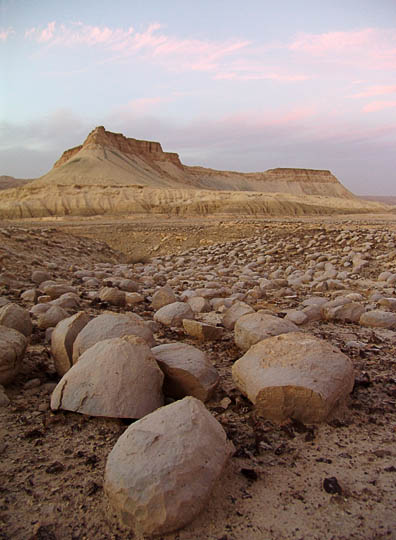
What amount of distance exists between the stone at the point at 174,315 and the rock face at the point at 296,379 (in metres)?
1.32

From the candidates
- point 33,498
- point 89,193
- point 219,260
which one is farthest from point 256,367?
point 89,193

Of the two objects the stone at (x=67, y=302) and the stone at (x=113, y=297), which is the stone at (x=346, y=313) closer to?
the stone at (x=113, y=297)

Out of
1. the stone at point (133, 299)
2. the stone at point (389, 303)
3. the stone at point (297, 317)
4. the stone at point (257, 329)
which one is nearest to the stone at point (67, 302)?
the stone at point (133, 299)

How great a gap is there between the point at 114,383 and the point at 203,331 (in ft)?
4.27

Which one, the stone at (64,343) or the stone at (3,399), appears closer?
the stone at (3,399)

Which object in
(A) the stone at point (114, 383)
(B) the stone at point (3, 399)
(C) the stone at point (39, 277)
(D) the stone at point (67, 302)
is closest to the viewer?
(A) the stone at point (114, 383)

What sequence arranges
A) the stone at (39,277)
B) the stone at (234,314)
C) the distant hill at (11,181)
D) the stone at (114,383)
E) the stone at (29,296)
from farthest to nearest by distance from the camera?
1. the distant hill at (11,181)
2. the stone at (39,277)
3. the stone at (29,296)
4. the stone at (234,314)
5. the stone at (114,383)

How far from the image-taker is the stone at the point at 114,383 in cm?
180

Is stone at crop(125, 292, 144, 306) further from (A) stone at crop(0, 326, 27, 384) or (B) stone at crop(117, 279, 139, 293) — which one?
(A) stone at crop(0, 326, 27, 384)

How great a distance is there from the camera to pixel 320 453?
5.50ft

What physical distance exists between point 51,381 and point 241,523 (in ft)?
4.73

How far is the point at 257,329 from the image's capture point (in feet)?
8.52

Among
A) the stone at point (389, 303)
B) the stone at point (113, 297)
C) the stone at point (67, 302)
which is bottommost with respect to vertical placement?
the stone at point (389, 303)

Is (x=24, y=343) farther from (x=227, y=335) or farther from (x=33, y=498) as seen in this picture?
(x=227, y=335)
